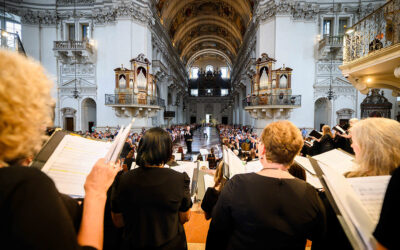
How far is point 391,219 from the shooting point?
833 mm

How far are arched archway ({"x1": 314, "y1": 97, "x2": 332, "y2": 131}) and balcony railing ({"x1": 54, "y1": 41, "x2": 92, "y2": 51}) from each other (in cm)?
1912

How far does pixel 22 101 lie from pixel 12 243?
1.45 feet

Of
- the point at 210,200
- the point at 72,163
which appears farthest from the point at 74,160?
the point at 210,200

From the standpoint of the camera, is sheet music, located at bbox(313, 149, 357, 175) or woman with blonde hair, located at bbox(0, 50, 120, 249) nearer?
woman with blonde hair, located at bbox(0, 50, 120, 249)

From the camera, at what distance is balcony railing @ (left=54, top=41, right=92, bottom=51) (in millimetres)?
14159

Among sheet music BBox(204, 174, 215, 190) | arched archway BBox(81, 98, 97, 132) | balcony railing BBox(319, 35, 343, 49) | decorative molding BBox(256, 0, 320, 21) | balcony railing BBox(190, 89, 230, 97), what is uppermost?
decorative molding BBox(256, 0, 320, 21)

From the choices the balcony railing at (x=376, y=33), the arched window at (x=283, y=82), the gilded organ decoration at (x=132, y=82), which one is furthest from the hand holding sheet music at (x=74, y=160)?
the arched window at (x=283, y=82)

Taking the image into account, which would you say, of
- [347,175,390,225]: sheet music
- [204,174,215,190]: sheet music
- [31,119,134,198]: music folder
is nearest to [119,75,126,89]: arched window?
[204,174,215,190]: sheet music

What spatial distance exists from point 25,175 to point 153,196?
0.83m

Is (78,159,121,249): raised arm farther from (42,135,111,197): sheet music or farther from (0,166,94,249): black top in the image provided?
(42,135,111,197): sheet music

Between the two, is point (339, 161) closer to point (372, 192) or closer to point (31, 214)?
point (372, 192)

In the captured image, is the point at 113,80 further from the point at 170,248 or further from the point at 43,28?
the point at 170,248

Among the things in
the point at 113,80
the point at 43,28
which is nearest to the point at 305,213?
the point at 113,80

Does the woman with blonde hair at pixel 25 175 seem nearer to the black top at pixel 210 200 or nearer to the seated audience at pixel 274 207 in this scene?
the seated audience at pixel 274 207
